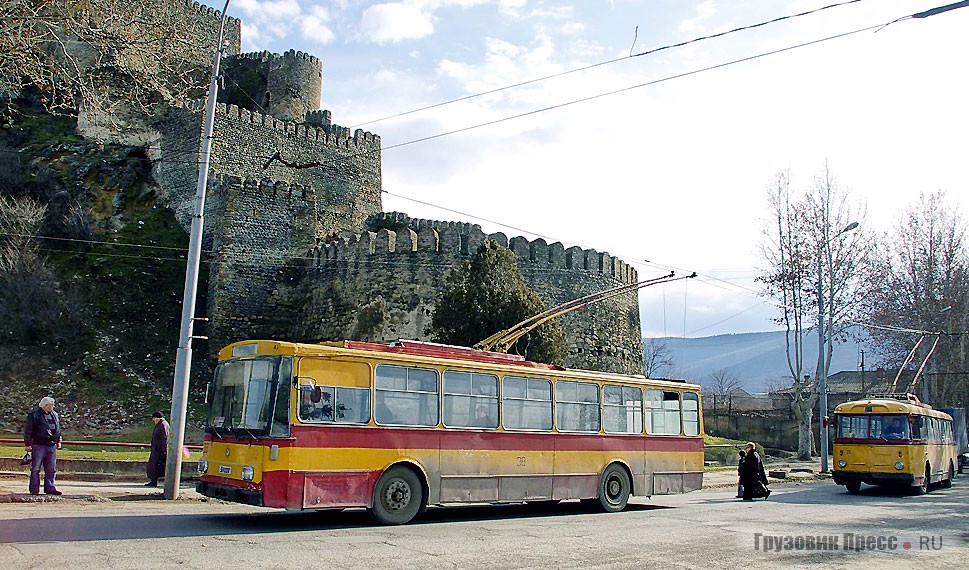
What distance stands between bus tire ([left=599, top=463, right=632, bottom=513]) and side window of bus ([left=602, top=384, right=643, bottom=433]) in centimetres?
74

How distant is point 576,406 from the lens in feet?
50.0

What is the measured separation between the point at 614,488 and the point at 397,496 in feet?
16.8

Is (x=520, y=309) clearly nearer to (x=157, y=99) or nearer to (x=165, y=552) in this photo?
(x=165, y=552)

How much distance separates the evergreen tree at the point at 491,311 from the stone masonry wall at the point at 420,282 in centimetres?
399

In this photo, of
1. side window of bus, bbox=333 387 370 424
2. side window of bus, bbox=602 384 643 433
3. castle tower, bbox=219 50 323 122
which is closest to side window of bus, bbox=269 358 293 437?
side window of bus, bbox=333 387 370 424

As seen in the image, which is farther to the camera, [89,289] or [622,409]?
[89,289]

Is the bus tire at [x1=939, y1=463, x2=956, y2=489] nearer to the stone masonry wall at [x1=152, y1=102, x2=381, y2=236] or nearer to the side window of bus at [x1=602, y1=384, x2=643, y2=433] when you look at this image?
the side window of bus at [x1=602, y1=384, x2=643, y2=433]

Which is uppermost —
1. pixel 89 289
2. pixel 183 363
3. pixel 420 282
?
pixel 420 282

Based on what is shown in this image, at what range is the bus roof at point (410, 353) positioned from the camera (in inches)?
462

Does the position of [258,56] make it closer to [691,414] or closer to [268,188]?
[268,188]

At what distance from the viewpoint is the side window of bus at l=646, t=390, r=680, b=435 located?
16.7 meters

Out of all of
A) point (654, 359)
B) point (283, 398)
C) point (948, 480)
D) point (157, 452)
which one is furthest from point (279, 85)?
point (654, 359)

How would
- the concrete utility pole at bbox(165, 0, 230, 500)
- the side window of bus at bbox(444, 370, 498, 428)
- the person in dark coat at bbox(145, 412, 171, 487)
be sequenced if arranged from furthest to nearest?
the person in dark coat at bbox(145, 412, 171, 487) → the concrete utility pole at bbox(165, 0, 230, 500) → the side window of bus at bbox(444, 370, 498, 428)

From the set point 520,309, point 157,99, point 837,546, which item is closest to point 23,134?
point 157,99
